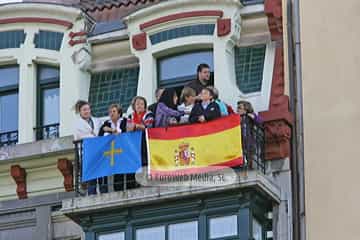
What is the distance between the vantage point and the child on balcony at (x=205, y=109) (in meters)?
32.3

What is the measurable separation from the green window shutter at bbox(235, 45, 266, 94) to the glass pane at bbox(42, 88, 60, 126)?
398 cm

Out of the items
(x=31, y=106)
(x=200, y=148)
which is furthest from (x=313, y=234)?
(x=31, y=106)

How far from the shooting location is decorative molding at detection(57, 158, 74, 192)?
1342 inches

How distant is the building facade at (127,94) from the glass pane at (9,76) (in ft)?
0.07

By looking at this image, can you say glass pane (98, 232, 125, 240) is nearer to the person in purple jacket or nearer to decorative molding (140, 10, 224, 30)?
the person in purple jacket

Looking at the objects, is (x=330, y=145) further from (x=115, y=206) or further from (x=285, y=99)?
(x=115, y=206)

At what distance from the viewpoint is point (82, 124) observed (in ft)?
110

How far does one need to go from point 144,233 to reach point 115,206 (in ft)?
2.49

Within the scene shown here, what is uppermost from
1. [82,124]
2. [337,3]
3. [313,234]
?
[337,3]

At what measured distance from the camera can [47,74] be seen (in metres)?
35.7

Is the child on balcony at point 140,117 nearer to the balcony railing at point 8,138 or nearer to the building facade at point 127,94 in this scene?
the building facade at point 127,94

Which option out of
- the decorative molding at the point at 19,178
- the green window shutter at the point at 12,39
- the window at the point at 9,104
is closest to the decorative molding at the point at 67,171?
the decorative molding at the point at 19,178

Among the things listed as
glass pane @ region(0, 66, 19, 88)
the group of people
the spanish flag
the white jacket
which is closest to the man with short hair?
the group of people

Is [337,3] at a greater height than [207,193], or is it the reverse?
[337,3]
